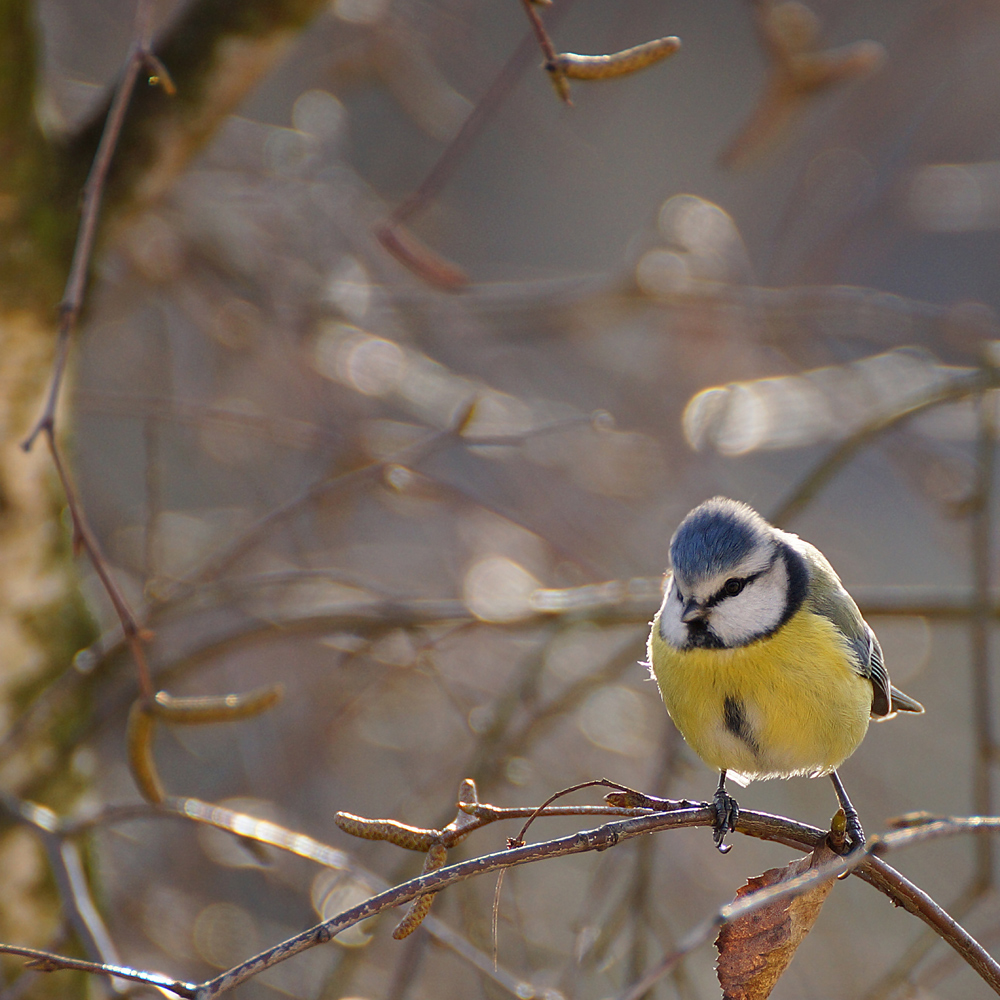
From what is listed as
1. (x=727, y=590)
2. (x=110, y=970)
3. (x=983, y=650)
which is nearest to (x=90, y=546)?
(x=110, y=970)

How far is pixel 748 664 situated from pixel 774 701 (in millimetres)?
58

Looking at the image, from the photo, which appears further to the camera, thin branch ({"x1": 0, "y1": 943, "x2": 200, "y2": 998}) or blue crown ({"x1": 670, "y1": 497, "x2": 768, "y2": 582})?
blue crown ({"x1": 670, "y1": 497, "x2": 768, "y2": 582})

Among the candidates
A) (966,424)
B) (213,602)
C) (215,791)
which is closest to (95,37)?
(213,602)

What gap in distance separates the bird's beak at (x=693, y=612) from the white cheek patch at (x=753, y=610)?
0.04 ft

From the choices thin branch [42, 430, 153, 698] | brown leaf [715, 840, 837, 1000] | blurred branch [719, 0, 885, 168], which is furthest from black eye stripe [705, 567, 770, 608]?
blurred branch [719, 0, 885, 168]

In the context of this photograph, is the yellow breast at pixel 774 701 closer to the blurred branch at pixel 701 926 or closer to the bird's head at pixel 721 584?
the bird's head at pixel 721 584

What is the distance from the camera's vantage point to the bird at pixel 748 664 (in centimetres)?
134

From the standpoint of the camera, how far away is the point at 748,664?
136 cm

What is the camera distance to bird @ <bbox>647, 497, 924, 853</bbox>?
134 cm

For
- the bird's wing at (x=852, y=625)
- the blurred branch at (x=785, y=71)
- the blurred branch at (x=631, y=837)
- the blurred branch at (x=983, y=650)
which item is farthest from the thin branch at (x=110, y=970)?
the blurred branch at (x=785, y=71)

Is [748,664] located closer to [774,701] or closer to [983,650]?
[774,701]

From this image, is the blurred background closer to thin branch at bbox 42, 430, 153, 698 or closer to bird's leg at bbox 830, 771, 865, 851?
bird's leg at bbox 830, 771, 865, 851

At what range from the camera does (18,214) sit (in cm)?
154

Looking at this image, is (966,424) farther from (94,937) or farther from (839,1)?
(94,937)
